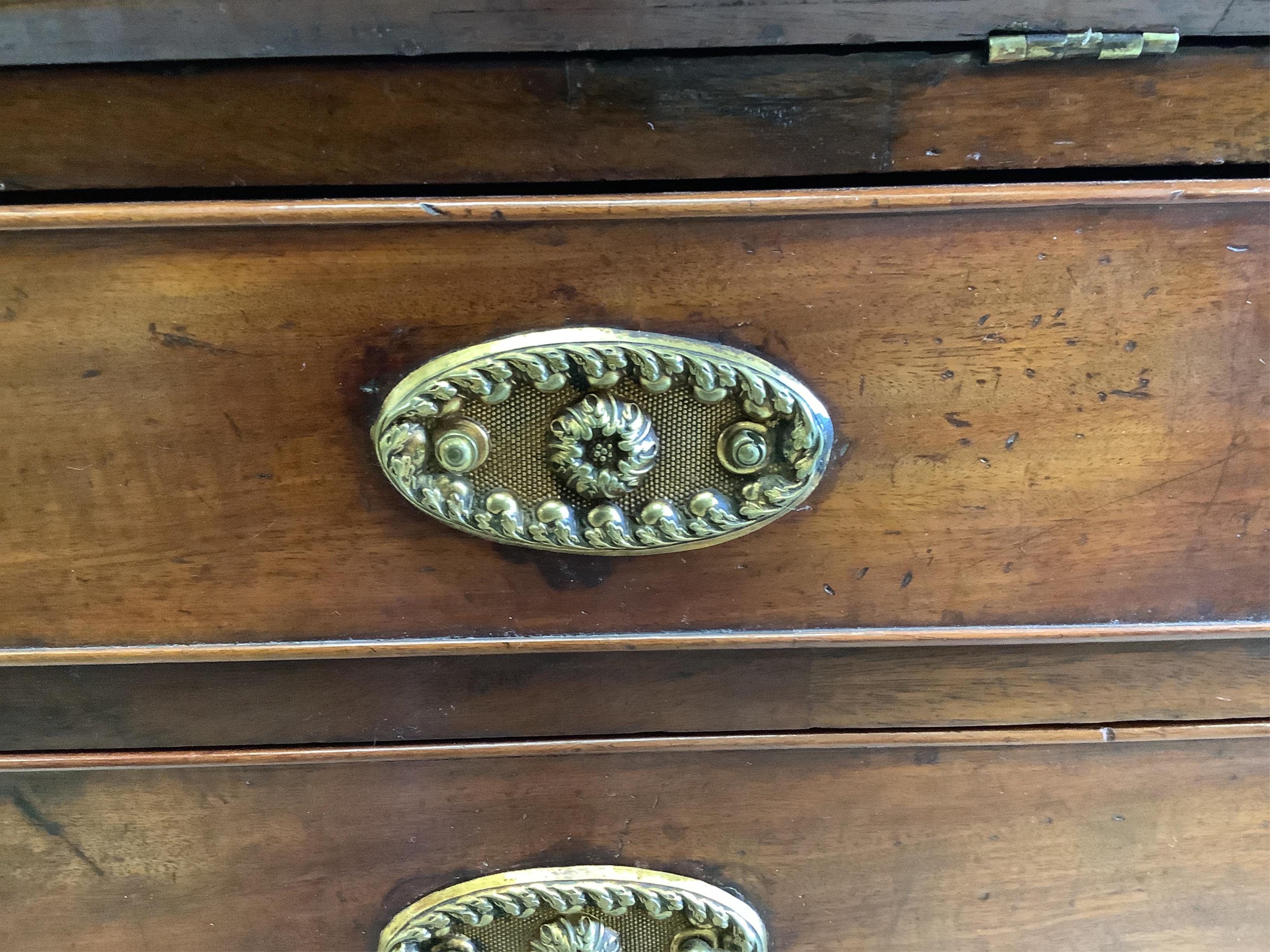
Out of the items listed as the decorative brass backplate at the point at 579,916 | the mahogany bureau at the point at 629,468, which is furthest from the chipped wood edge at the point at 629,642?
the decorative brass backplate at the point at 579,916

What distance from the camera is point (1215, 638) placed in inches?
13.6

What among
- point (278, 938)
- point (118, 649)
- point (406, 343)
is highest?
point (406, 343)

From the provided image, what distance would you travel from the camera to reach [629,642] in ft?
1.11

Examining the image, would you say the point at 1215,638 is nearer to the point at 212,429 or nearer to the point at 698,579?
the point at 698,579

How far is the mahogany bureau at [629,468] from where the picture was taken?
Result: 279 mm

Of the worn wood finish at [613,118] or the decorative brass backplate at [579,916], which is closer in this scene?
the worn wood finish at [613,118]

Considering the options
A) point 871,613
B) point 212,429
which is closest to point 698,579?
point 871,613

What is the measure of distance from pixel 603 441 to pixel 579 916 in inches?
9.1

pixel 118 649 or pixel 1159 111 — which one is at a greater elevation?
pixel 1159 111

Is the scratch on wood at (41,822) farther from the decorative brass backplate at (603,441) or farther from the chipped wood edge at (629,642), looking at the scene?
the decorative brass backplate at (603,441)

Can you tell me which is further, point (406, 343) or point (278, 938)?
point (278, 938)

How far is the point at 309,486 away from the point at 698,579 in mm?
151

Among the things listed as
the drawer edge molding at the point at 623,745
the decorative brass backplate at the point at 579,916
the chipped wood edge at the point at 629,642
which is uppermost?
the chipped wood edge at the point at 629,642

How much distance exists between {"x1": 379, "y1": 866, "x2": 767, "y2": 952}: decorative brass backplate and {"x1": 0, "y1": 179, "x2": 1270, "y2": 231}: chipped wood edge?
0.93 ft
